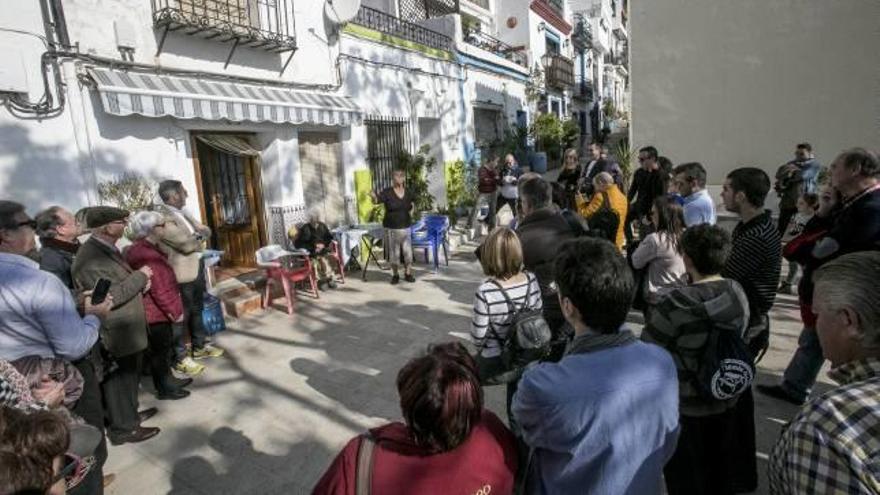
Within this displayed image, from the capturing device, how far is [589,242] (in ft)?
5.12

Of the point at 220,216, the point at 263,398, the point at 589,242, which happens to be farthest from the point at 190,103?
the point at 589,242

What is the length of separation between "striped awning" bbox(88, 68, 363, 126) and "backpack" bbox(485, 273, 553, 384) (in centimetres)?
495

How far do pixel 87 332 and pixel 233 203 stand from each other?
498 cm

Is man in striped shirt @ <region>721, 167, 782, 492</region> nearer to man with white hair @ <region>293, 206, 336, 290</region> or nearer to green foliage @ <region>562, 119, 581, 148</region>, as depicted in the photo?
man with white hair @ <region>293, 206, 336, 290</region>

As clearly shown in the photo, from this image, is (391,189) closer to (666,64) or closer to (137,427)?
(137,427)

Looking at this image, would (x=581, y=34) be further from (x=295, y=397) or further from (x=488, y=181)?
(x=295, y=397)

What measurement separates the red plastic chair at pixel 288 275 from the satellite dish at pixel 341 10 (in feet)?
13.2

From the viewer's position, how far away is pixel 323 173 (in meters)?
8.35

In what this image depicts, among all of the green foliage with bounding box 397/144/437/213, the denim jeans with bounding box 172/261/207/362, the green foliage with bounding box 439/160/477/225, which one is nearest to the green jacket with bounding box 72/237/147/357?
the denim jeans with bounding box 172/261/207/362

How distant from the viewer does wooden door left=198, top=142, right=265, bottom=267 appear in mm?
6805

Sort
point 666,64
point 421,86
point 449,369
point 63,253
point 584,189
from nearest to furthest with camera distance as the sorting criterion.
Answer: point 449,369
point 63,253
point 584,189
point 666,64
point 421,86

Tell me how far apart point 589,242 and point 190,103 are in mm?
5550

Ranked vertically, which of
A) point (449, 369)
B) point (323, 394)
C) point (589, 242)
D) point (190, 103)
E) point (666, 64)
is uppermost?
point (666, 64)

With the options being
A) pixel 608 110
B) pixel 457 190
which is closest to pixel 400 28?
pixel 457 190
